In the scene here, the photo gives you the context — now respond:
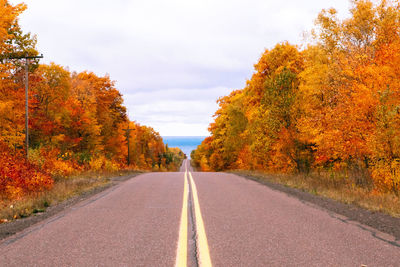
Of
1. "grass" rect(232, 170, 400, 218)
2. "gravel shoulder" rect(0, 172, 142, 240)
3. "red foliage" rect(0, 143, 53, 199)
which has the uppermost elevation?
"red foliage" rect(0, 143, 53, 199)

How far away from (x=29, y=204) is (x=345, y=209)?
8.57 m

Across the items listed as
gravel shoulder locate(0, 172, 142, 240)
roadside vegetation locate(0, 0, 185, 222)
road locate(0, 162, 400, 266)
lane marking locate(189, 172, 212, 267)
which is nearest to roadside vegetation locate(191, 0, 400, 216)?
road locate(0, 162, 400, 266)

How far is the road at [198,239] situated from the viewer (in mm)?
4504

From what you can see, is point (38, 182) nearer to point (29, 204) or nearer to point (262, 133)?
point (29, 204)

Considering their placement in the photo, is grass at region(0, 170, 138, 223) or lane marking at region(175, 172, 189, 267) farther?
grass at region(0, 170, 138, 223)

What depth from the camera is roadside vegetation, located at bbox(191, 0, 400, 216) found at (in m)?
11.0

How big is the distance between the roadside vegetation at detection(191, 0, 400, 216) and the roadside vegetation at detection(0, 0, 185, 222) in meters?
10.1

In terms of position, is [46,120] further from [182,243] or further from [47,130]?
[182,243]

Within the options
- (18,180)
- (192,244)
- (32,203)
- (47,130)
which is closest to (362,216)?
(192,244)

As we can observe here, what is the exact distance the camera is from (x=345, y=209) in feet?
27.8

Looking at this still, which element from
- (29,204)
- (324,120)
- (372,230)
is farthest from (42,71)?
(372,230)

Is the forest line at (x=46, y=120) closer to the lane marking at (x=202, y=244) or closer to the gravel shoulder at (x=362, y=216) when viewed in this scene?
the lane marking at (x=202, y=244)

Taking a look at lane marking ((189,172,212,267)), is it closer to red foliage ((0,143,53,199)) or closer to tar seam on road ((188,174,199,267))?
tar seam on road ((188,174,199,267))

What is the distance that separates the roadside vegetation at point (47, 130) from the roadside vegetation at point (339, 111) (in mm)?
10145
